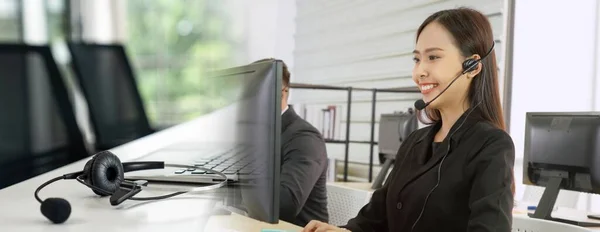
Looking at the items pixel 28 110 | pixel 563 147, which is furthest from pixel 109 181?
pixel 563 147

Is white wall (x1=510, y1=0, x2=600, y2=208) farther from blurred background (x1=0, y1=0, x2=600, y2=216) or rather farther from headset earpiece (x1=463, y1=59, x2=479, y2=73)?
headset earpiece (x1=463, y1=59, x2=479, y2=73)

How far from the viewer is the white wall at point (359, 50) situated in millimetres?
3480

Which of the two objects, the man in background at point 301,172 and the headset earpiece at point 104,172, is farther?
the man in background at point 301,172

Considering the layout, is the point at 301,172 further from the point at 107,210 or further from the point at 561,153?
the point at 107,210

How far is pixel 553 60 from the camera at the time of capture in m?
2.82

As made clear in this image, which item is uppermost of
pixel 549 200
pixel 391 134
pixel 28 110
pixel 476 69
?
pixel 476 69

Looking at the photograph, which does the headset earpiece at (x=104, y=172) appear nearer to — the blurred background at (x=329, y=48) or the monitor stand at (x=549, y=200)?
the blurred background at (x=329, y=48)

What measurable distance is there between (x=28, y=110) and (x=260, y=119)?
0.43m

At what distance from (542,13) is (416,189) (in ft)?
6.48

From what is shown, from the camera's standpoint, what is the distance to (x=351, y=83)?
407 centimetres

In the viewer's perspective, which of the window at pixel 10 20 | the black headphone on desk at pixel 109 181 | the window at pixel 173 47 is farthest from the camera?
the black headphone on desk at pixel 109 181

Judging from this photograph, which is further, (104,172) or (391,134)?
(391,134)

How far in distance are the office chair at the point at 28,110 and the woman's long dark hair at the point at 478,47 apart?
2.58ft

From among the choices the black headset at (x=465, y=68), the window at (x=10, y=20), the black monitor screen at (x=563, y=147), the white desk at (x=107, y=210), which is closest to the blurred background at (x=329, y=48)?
the window at (x=10, y=20)
